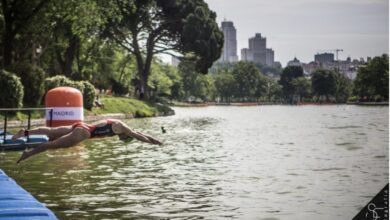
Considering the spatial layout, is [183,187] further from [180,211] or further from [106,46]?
[106,46]

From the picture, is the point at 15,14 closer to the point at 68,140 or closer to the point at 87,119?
the point at 87,119

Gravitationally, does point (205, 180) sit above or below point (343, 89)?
below

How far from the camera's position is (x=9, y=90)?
109 ft

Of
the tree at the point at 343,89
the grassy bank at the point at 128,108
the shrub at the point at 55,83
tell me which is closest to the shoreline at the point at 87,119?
the grassy bank at the point at 128,108

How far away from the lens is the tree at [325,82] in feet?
606

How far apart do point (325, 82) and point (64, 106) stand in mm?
166830

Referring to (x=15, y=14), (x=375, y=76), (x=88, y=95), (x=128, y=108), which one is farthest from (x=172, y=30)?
(x=375, y=76)

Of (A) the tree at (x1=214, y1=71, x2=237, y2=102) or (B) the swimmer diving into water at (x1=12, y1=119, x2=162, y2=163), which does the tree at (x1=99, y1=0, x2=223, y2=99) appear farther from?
(A) the tree at (x1=214, y1=71, x2=237, y2=102)

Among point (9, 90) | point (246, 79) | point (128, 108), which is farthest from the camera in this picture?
point (246, 79)

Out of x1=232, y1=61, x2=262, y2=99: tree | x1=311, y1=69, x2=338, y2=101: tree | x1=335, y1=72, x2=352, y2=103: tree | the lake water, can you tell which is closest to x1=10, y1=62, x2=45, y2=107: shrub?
the lake water

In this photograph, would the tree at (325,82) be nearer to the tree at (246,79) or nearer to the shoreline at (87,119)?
the tree at (246,79)

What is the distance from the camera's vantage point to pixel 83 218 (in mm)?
9891

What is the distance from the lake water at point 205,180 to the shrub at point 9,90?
10.8 metres

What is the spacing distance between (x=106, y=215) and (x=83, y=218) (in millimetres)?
451
